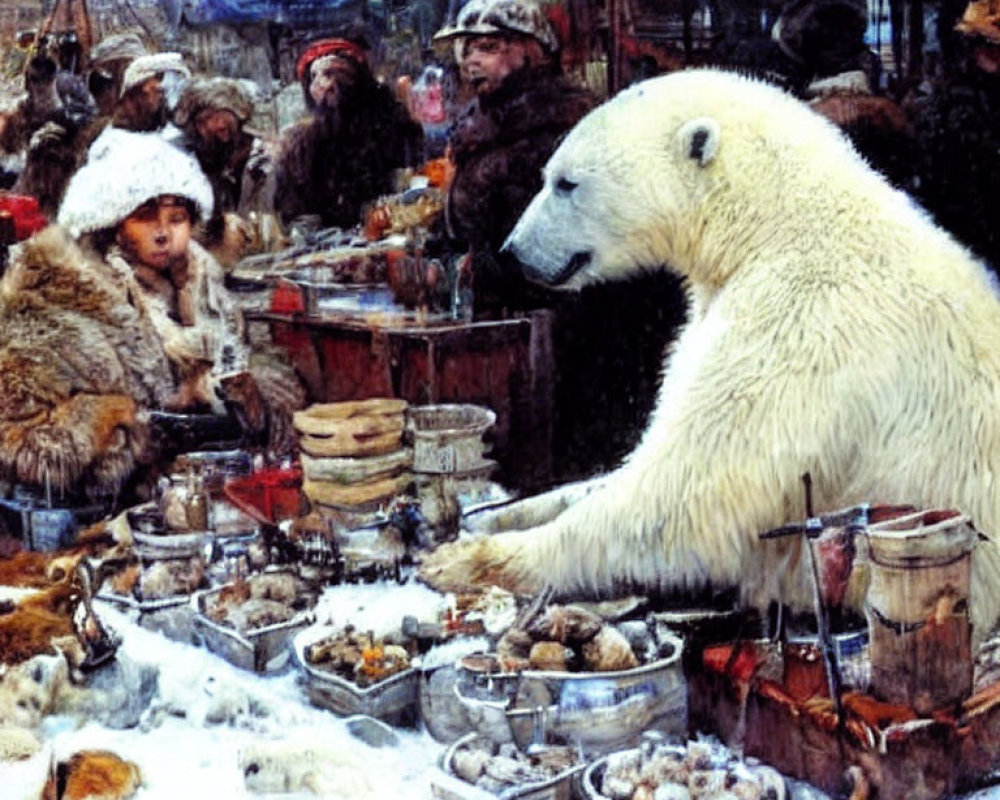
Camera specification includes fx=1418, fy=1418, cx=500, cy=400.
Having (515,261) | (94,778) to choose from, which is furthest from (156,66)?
(94,778)

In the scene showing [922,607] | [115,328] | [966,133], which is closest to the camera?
[922,607]

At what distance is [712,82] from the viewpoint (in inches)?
123

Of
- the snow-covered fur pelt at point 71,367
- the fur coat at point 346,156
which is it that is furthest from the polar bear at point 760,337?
the snow-covered fur pelt at point 71,367

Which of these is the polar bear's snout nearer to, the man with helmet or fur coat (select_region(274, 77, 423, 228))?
the man with helmet

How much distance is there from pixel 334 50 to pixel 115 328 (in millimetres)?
864

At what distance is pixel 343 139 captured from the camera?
11.0 feet

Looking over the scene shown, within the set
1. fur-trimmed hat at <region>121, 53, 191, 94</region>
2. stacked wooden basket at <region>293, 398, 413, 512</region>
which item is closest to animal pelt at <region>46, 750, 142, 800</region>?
stacked wooden basket at <region>293, 398, 413, 512</region>

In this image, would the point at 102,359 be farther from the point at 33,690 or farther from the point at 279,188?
the point at 33,690

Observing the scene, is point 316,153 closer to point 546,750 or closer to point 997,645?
point 546,750

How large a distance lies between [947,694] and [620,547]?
0.76 metres

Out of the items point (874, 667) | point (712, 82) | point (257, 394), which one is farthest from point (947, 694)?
point (257, 394)

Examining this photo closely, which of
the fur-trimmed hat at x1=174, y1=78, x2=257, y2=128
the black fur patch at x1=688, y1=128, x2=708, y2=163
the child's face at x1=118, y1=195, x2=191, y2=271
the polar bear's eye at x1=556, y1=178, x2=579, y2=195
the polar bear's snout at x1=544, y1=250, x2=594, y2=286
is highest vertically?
the fur-trimmed hat at x1=174, y1=78, x2=257, y2=128

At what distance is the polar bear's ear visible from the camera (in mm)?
3055

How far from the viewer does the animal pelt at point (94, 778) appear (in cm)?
331
